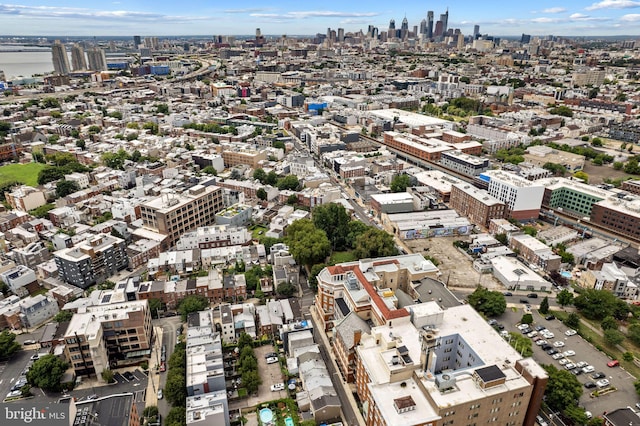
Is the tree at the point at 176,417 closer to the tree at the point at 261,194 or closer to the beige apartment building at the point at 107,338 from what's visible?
the beige apartment building at the point at 107,338

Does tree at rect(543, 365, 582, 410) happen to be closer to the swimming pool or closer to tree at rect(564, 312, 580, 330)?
tree at rect(564, 312, 580, 330)

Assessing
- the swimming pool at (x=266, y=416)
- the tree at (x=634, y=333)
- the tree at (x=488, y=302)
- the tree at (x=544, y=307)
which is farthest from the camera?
the tree at (x=544, y=307)

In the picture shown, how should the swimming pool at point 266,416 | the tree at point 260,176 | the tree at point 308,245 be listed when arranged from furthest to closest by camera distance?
the tree at point 260,176 < the tree at point 308,245 < the swimming pool at point 266,416

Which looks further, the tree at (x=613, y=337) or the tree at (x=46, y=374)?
the tree at (x=613, y=337)

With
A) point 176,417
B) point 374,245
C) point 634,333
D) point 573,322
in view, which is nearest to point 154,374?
point 176,417

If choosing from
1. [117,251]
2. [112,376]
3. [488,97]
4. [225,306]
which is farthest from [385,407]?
[488,97]

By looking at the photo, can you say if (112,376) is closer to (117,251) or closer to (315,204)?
(117,251)

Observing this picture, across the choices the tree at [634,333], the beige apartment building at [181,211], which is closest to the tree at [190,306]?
the beige apartment building at [181,211]
